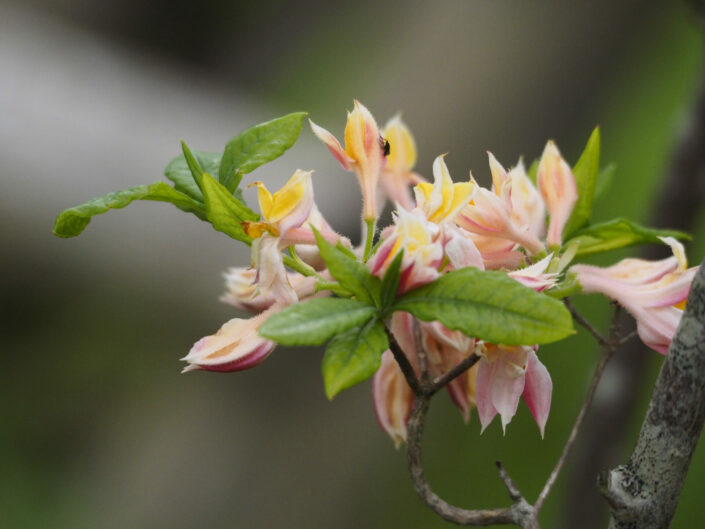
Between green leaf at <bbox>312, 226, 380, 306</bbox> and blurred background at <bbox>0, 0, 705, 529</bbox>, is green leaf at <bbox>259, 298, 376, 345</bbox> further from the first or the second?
blurred background at <bbox>0, 0, 705, 529</bbox>

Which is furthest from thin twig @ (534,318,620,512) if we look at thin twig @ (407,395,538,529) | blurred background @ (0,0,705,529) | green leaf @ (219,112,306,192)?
blurred background @ (0,0,705,529)

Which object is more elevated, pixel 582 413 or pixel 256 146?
pixel 256 146

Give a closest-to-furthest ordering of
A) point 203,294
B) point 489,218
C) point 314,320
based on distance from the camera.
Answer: point 314,320
point 489,218
point 203,294

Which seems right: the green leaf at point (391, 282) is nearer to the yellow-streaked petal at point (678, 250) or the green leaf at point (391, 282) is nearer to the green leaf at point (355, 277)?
the green leaf at point (355, 277)

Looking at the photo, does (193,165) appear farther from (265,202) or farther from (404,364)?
(404,364)

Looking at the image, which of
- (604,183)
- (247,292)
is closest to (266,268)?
(247,292)

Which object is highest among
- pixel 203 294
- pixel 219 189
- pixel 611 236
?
pixel 219 189

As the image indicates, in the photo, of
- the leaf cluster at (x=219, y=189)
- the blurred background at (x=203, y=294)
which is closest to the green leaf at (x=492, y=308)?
the leaf cluster at (x=219, y=189)
